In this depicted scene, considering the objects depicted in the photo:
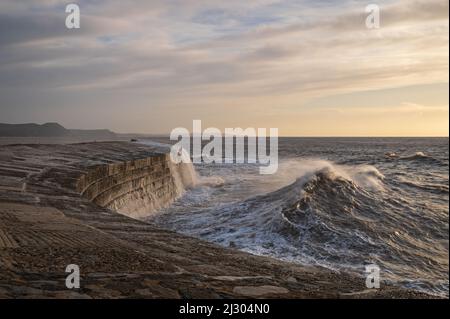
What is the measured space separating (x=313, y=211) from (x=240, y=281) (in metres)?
8.28

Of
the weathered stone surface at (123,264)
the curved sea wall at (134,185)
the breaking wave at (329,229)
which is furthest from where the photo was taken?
the curved sea wall at (134,185)

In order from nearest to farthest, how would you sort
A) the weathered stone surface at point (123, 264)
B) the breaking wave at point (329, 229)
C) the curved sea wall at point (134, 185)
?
the weathered stone surface at point (123, 264) < the breaking wave at point (329, 229) < the curved sea wall at point (134, 185)

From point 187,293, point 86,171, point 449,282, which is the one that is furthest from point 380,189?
point 187,293

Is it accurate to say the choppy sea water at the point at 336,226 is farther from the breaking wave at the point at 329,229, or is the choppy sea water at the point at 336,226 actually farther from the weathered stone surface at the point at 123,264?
the weathered stone surface at the point at 123,264

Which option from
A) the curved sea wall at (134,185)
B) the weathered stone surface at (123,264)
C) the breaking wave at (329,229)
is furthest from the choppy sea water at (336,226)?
the weathered stone surface at (123,264)

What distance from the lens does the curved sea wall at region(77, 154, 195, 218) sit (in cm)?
938

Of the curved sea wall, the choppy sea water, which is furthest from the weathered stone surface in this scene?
the choppy sea water

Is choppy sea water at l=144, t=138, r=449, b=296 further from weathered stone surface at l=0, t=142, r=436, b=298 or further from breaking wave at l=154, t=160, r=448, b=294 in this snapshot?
weathered stone surface at l=0, t=142, r=436, b=298

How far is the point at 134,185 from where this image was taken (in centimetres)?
1260

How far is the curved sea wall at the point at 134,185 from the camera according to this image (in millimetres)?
9375

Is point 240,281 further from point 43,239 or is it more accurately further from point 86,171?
point 86,171

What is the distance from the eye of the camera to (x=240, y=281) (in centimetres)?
301

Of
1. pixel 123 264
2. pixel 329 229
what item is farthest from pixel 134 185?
pixel 123 264

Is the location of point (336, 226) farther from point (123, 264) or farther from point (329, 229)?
point (123, 264)
